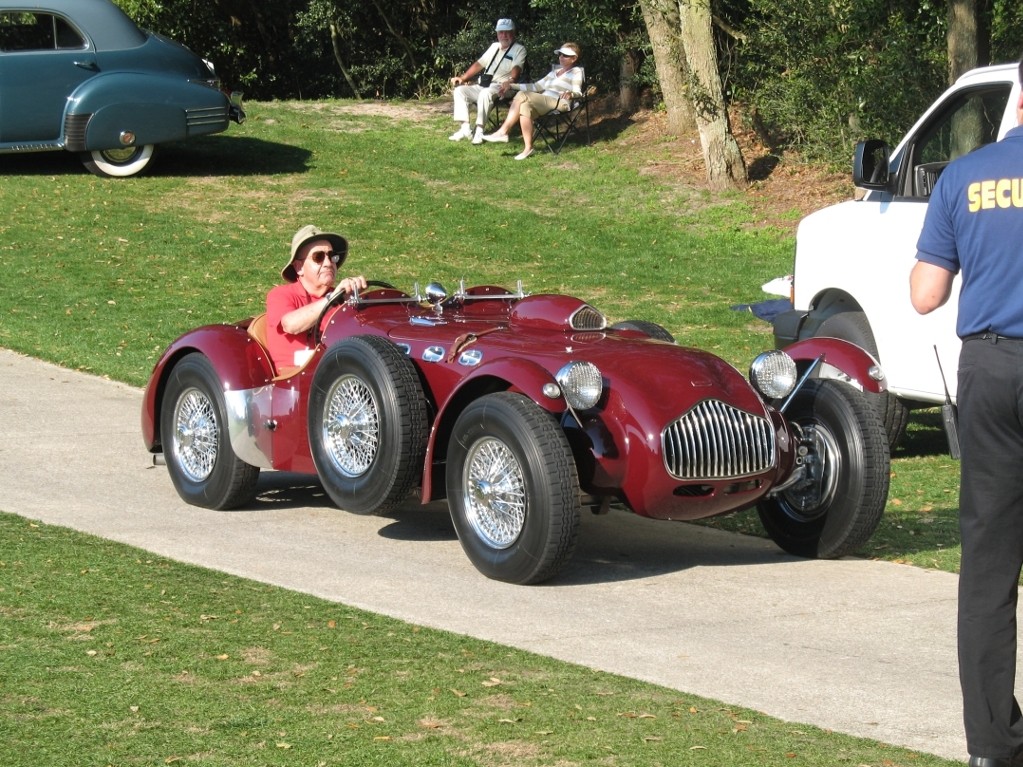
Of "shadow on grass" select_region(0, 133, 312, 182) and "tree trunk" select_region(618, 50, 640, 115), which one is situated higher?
"tree trunk" select_region(618, 50, 640, 115)

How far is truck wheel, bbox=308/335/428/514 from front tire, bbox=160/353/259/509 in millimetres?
745

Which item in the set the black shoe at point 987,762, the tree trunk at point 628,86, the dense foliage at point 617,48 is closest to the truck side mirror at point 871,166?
the black shoe at point 987,762

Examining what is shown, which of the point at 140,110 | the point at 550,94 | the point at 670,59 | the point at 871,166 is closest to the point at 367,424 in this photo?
the point at 871,166

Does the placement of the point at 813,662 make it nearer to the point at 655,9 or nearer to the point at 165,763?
the point at 165,763

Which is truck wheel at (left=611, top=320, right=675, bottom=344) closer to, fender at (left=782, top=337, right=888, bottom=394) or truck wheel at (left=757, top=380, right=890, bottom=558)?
fender at (left=782, top=337, right=888, bottom=394)

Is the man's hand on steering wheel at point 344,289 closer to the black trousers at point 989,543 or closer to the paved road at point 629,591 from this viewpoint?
the paved road at point 629,591

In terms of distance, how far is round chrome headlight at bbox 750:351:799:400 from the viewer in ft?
23.9

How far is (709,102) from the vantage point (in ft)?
66.0

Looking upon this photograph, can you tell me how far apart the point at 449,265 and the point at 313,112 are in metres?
9.49

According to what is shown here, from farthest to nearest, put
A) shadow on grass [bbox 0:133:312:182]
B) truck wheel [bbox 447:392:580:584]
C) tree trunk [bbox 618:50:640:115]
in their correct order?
tree trunk [bbox 618:50:640:115] < shadow on grass [bbox 0:133:312:182] < truck wheel [bbox 447:392:580:584]

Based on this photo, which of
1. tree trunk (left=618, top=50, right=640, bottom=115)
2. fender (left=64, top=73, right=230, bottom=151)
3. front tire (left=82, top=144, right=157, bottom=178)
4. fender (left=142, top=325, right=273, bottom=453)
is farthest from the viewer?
tree trunk (left=618, top=50, right=640, bottom=115)

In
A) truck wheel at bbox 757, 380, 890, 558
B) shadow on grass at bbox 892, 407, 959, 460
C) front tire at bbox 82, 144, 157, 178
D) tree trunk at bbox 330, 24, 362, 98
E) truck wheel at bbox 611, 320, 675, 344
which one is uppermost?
tree trunk at bbox 330, 24, 362, 98

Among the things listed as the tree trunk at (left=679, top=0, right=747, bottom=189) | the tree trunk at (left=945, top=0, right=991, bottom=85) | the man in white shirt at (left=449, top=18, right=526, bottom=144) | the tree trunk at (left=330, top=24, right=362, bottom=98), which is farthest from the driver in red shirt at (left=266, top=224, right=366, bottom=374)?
the tree trunk at (left=330, top=24, right=362, bottom=98)

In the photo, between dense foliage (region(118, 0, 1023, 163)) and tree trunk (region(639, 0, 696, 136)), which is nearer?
dense foliage (region(118, 0, 1023, 163))
